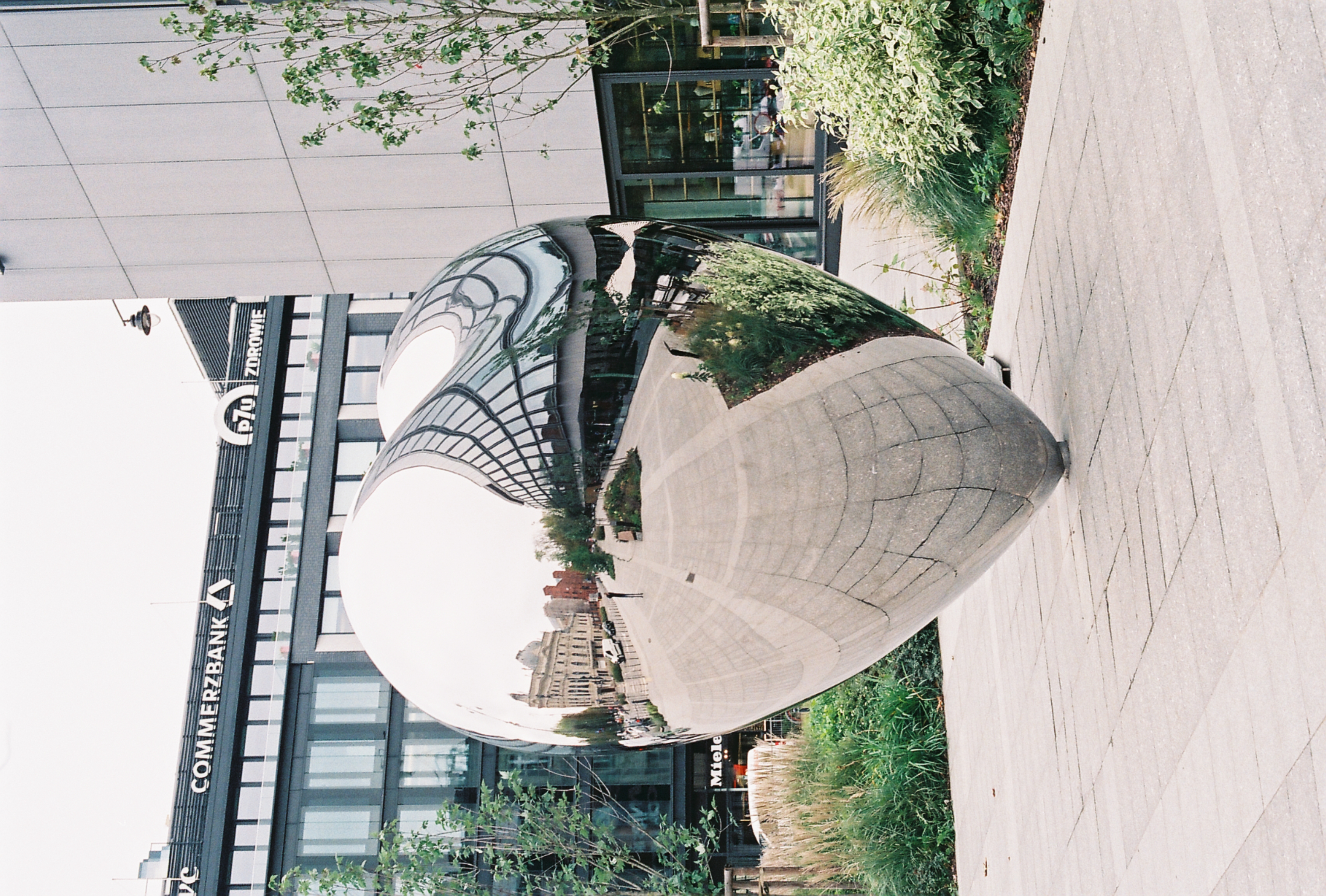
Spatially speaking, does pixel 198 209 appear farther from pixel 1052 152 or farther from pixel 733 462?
pixel 733 462

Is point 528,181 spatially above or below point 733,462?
above

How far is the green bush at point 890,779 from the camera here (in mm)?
7965

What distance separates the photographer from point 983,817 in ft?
19.7

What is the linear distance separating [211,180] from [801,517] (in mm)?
8979

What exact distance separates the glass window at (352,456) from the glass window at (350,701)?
4.50 meters

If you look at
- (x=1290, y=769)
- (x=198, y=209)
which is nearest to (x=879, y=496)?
(x=1290, y=769)

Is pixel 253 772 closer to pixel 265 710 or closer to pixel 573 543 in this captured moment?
pixel 265 710

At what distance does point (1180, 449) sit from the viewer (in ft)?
9.04

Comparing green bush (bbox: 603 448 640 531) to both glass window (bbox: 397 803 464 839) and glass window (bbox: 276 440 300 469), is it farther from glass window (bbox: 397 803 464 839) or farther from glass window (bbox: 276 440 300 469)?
glass window (bbox: 276 440 300 469)

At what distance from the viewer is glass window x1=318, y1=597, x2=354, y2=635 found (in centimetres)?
2202

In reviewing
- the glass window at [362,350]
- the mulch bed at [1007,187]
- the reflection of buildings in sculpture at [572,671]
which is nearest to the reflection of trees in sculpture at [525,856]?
the mulch bed at [1007,187]

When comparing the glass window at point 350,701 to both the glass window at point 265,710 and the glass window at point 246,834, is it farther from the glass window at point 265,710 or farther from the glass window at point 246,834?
the glass window at point 246,834

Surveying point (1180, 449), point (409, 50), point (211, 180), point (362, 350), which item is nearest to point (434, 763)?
point (362, 350)

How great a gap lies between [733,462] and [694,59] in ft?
26.2
